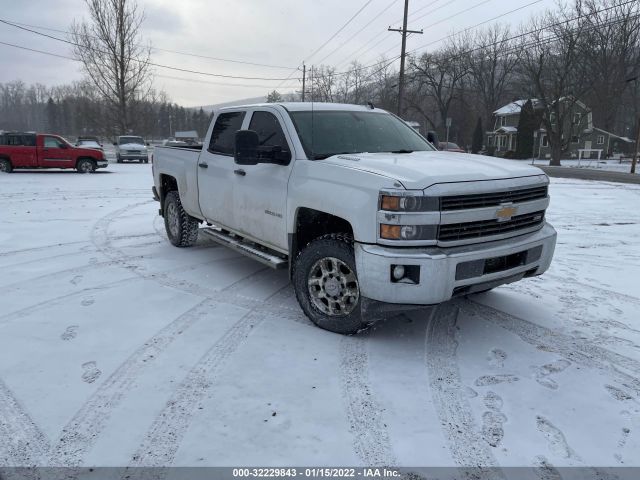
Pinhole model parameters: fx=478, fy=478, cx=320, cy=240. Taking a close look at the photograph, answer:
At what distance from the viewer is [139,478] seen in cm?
238

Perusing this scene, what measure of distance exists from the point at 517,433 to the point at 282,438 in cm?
136

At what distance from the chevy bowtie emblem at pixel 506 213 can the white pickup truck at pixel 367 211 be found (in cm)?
1

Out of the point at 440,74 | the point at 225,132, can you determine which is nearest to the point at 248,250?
the point at 225,132

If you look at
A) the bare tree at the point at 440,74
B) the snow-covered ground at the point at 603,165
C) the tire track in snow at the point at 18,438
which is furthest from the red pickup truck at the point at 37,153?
the bare tree at the point at 440,74

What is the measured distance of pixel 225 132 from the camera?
18.6 ft

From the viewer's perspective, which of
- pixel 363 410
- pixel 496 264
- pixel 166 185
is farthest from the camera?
pixel 166 185

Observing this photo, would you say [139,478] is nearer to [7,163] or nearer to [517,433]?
[517,433]

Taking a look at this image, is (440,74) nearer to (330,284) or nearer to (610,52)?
(610,52)

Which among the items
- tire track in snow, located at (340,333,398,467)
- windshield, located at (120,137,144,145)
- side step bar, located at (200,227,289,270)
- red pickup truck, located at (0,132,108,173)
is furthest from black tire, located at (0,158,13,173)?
tire track in snow, located at (340,333,398,467)

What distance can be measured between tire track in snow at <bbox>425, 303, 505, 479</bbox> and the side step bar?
153 cm

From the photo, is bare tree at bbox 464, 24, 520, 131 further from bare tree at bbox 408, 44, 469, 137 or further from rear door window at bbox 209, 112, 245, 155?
rear door window at bbox 209, 112, 245, 155

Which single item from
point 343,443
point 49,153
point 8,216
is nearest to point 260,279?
point 343,443

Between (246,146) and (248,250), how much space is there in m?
Answer: 1.26

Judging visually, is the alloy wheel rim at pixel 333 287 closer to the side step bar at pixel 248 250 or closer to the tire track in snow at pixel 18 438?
the side step bar at pixel 248 250
